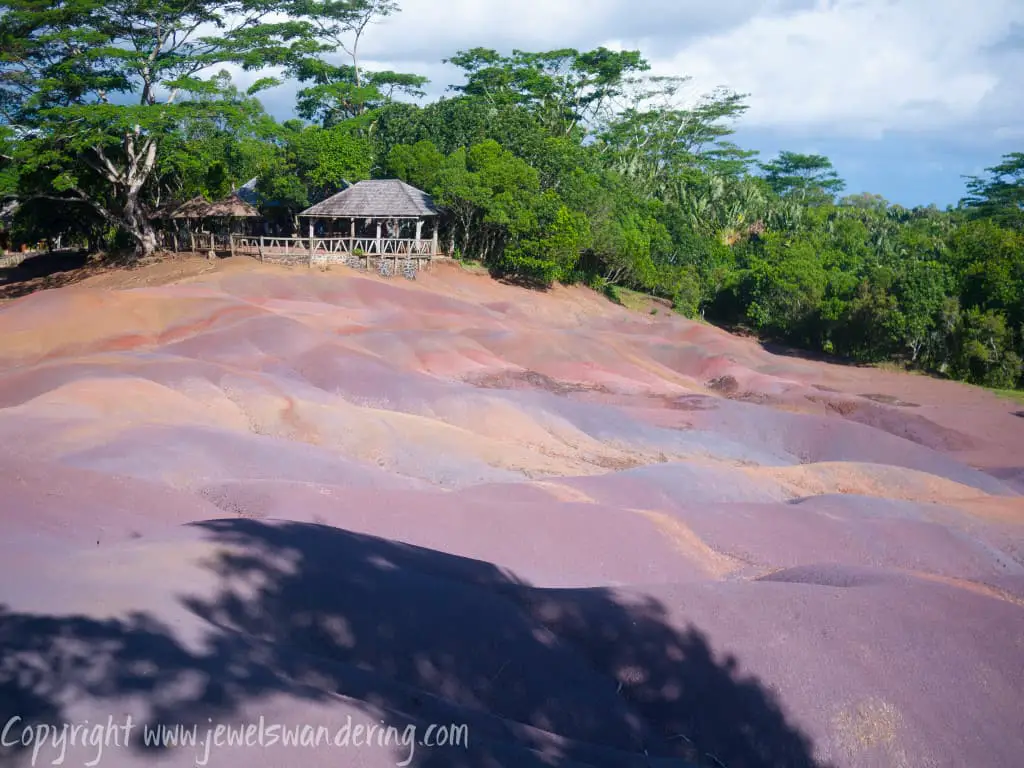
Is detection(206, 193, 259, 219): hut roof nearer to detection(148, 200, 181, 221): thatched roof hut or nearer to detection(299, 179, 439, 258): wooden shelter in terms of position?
detection(148, 200, 181, 221): thatched roof hut

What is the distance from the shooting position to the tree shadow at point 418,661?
20.0ft

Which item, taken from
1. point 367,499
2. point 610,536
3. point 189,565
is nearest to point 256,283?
point 367,499

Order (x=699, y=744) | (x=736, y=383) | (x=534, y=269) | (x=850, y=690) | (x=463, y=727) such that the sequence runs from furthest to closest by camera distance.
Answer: (x=534, y=269) → (x=736, y=383) → (x=850, y=690) → (x=699, y=744) → (x=463, y=727)

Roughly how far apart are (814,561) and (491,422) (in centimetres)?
933

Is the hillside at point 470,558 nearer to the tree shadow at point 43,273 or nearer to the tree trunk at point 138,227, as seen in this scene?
the tree trunk at point 138,227

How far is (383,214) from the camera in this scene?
41844mm

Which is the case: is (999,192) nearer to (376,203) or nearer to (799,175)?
(799,175)

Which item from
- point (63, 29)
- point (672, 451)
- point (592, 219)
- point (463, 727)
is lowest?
point (672, 451)

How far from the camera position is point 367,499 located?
1362 centimetres

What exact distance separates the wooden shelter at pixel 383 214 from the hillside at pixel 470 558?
15.9m

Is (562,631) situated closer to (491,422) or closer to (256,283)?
(491,422)

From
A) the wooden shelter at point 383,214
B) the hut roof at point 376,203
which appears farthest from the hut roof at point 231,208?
the hut roof at point 376,203

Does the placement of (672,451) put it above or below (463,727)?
below

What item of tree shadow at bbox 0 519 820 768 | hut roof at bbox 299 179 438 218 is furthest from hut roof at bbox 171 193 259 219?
tree shadow at bbox 0 519 820 768
